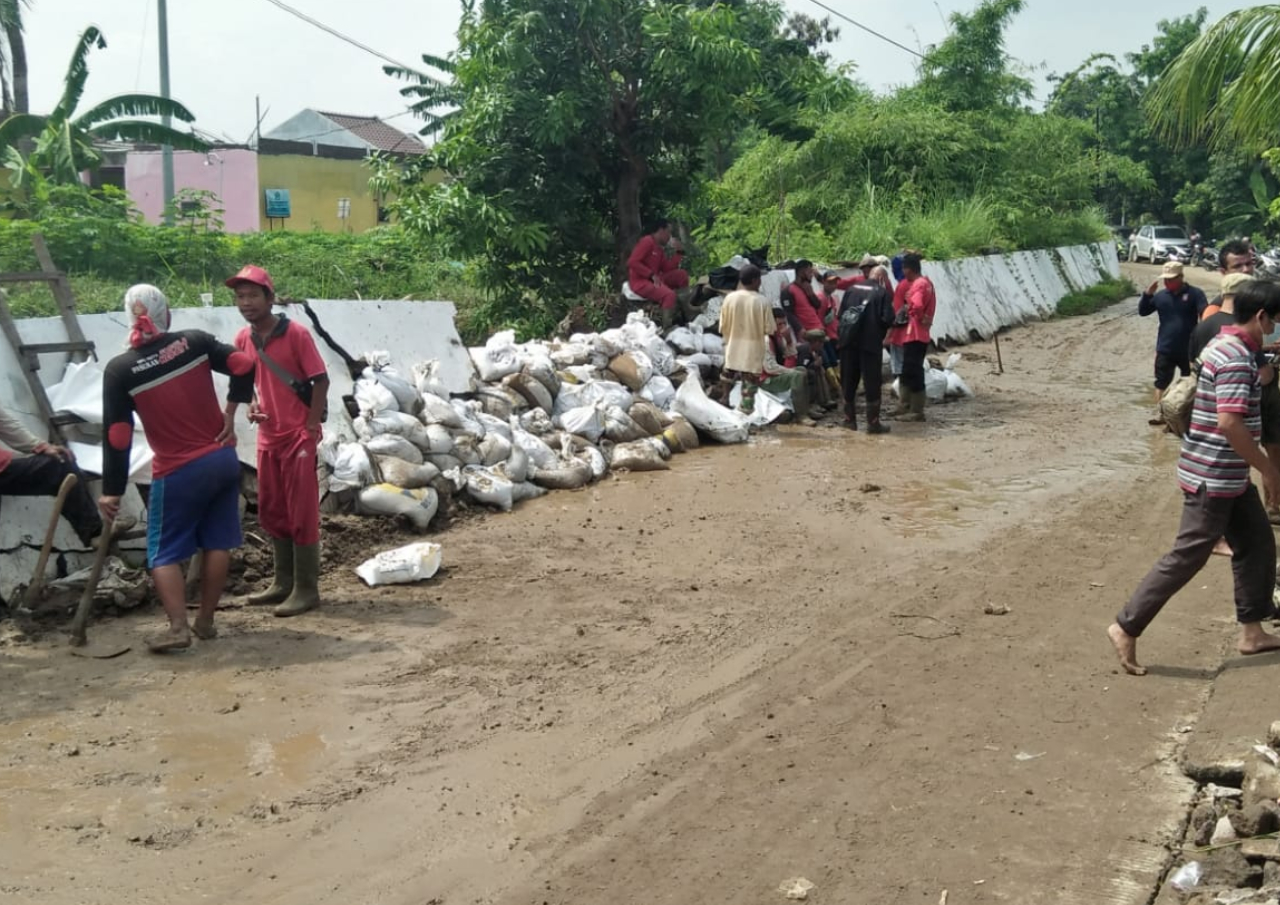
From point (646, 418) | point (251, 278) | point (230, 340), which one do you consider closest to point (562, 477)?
point (646, 418)

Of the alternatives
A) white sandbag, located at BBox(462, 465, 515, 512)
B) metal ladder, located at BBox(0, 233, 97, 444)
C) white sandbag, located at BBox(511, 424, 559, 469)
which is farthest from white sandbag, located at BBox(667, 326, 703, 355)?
metal ladder, located at BBox(0, 233, 97, 444)

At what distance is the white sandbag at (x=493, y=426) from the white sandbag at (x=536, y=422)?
0.41 metres

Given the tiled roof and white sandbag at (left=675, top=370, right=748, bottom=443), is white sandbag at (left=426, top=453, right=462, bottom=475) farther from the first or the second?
the tiled roof

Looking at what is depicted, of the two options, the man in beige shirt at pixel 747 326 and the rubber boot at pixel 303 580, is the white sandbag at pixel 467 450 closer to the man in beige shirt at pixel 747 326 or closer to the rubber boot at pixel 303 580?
the rubber boot at pixel 303 580

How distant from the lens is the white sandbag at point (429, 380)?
29.6 ft

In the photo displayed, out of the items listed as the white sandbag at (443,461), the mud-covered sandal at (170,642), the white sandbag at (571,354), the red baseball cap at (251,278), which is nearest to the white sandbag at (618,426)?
the white sandbag at (571,354)

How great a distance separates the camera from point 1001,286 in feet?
70.6

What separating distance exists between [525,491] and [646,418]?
2027mm

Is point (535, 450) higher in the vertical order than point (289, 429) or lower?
lower

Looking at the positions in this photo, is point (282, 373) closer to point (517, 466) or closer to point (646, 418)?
point (517, 466)

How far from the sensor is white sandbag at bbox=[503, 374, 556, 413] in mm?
10023

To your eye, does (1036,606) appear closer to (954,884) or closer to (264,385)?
(954,884)

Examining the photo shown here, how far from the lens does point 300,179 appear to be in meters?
33.7

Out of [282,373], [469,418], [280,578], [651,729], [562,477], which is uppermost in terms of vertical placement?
[282,373]
